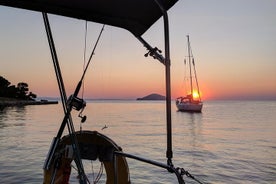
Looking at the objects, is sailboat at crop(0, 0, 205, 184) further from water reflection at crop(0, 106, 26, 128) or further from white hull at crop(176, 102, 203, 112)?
white hull at crop(176, 102, 203, 112)

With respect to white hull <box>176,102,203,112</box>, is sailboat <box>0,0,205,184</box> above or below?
below

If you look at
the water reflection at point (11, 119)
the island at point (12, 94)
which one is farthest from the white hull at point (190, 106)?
the island at point (12, 94)

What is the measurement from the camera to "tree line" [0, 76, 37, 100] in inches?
3966

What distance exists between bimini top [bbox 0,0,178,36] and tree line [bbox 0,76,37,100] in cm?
10606

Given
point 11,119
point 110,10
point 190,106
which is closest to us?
point 110,10

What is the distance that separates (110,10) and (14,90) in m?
115

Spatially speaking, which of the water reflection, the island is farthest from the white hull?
the island

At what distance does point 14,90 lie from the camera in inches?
4269

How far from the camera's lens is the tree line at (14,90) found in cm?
10074

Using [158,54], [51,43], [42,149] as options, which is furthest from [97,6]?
[42,149]

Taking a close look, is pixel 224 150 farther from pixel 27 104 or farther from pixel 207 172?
pixel 27 104

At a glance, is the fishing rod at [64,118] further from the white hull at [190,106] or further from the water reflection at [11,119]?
the white hull at [190,106]

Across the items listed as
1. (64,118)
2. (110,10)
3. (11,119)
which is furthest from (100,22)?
(11,119)

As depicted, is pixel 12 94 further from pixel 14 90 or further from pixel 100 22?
pixel 100 22
